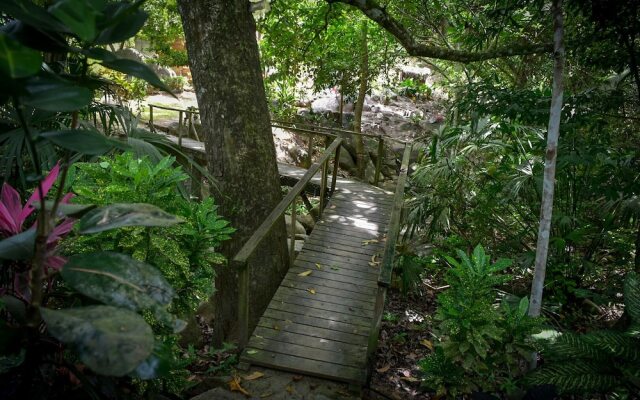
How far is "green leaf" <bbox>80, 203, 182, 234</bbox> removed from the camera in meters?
1.17

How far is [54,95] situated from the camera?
98cm

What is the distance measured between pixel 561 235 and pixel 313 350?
3.21 meters

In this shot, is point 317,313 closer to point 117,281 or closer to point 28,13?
point 117,281

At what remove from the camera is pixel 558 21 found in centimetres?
340

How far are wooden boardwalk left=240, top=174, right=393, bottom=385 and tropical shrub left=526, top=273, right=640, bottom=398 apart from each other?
52.0 inches

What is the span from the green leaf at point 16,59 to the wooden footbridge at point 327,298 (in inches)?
103

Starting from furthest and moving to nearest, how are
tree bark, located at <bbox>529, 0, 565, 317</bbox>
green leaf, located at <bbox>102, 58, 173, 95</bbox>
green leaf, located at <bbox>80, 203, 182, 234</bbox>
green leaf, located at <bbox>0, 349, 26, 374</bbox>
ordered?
1. tree bark, located at <bbox>529, 0, 565, 317</bbox>
2. green leaf, located at <bbox>0, 349, 26, 374</bbox>
3. green leaf, located at <bbox>80, 203, 182, 234</bbox>
4. green leaf, located at <bbox>102, 58, 173, 95</bbox>

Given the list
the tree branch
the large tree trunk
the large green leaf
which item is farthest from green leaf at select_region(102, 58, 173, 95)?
the tree branch

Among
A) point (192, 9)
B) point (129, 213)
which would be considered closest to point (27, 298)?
point (129, 213)

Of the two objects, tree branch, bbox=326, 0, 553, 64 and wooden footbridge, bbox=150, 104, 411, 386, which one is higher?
tree branch, bbox=326, 0, 553, 64

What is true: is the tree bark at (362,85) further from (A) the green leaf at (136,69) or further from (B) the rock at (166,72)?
(B) the rock at (166,72)

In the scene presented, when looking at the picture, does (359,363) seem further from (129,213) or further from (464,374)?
(129,213)

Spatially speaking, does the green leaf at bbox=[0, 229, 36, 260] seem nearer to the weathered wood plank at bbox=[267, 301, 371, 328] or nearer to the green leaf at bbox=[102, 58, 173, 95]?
the green leaf at bbox=[102, 58, 173, 95]

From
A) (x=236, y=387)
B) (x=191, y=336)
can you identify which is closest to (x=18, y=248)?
(x=236, y=387)
